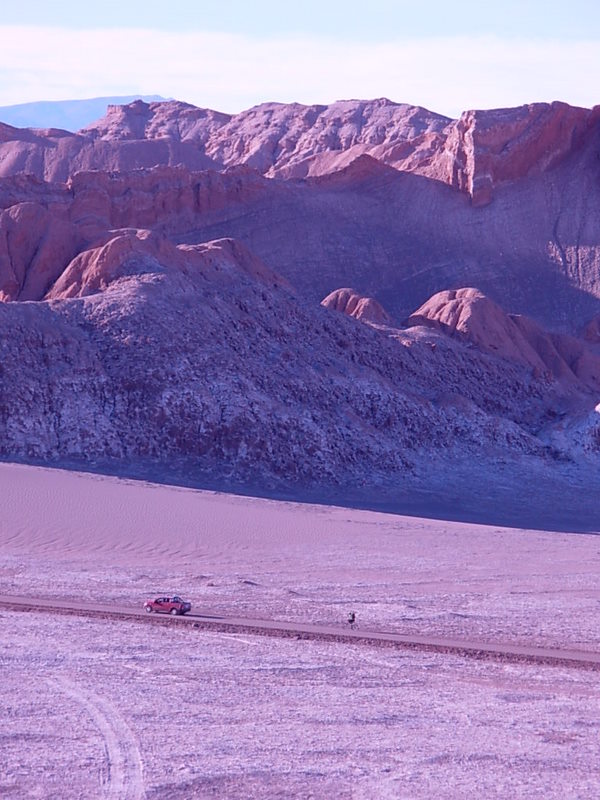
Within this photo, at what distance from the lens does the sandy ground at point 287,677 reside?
9.22m

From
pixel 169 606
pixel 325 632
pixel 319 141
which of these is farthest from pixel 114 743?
pixel 319 141

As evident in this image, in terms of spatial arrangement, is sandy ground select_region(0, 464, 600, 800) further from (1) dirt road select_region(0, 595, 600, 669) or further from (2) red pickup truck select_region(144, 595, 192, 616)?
(2) red pickup truck select_region(144, 595, 192, 616)

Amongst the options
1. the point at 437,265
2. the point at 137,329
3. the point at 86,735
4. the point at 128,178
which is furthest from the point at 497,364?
the point at 86,735

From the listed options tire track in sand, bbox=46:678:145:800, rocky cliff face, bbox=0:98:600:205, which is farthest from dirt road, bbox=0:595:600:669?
rocky cliff face, bbox=0:98:600:205

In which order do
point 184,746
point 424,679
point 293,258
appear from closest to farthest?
point 184,746 → point 424,679 → point 293,258

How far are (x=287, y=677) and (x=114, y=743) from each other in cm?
270

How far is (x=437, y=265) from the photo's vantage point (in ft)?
186

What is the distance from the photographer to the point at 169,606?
1511cm

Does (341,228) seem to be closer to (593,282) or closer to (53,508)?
(593,282)

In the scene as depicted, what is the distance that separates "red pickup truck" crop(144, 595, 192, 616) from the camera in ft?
49.5

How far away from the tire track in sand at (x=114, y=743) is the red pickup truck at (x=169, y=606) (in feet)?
11.1

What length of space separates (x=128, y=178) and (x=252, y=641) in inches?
1818

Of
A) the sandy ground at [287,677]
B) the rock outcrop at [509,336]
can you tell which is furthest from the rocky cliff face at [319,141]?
the sandy ground at [287,677]

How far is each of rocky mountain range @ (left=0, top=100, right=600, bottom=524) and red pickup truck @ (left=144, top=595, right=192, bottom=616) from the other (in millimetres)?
14170
